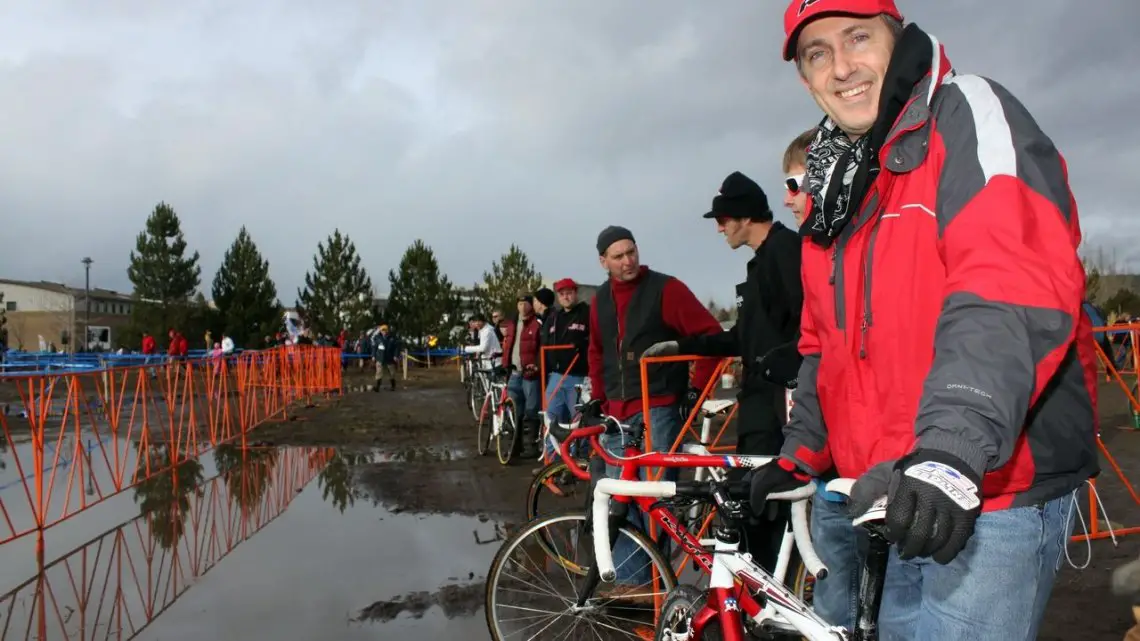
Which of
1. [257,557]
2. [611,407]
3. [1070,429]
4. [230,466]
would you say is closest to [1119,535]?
[611,407]

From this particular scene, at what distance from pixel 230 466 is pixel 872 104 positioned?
9.21m

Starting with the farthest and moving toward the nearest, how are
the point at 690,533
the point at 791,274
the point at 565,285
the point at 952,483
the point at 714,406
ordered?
the point at 565,285
the point at 714,406
the point at 791,274
the point at 690,533
the point at 952,483

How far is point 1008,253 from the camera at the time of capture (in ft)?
4.72

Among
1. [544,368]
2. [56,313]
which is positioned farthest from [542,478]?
[56,313]

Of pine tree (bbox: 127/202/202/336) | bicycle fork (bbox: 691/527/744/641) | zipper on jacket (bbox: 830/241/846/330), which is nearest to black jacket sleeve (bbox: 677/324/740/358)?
bicycle fork (bbox: 691/527/744/641)

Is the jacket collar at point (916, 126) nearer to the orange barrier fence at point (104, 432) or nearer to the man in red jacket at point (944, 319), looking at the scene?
the man in red jacket at point (944, 319)

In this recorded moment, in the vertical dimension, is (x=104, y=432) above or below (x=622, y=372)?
below

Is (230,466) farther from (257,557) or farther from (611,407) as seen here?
(611,407)

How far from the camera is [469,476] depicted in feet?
29.3

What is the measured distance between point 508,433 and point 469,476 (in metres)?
1.30

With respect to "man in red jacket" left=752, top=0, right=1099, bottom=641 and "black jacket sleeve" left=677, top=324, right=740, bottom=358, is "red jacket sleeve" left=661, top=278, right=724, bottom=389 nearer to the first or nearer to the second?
"black jacket sleeve" left=677, top=324, right=740, bottom=358

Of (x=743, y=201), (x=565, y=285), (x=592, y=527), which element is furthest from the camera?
(x=565, y=285)

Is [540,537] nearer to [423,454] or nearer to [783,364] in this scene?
[783,364]

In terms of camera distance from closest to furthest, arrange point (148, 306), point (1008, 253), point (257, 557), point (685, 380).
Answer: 1. point (1008, 253)
2. point (685, 380)
3. point (257, 557)
4. point (148, 306)
